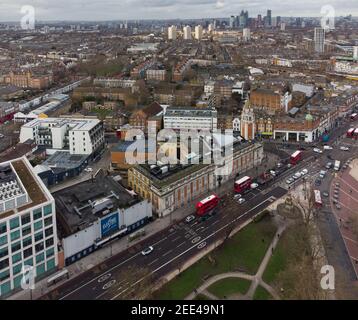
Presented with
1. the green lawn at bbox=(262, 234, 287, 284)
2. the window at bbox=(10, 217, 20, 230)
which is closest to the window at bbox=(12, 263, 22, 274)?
the window at bbox=(10, 217, 20, 230)

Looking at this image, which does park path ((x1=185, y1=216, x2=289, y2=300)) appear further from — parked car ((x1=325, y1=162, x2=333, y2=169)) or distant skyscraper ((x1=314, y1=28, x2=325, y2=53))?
distant skyscraper ((x1=314, y1=28, x2=325, y2=53))

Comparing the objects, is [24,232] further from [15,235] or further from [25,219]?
[25,219]

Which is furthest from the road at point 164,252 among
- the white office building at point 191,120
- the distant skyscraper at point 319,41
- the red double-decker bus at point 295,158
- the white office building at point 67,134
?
the distant skyscraper at point 319,41

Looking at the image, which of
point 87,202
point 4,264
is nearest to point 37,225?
point 4,264

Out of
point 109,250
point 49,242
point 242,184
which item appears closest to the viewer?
point 49,242

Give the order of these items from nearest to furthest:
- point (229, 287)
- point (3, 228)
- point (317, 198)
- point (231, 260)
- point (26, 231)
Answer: point (3, 228)
point (26, 231)
point (229, 287)
point (231, 260)
point (317, 198)
